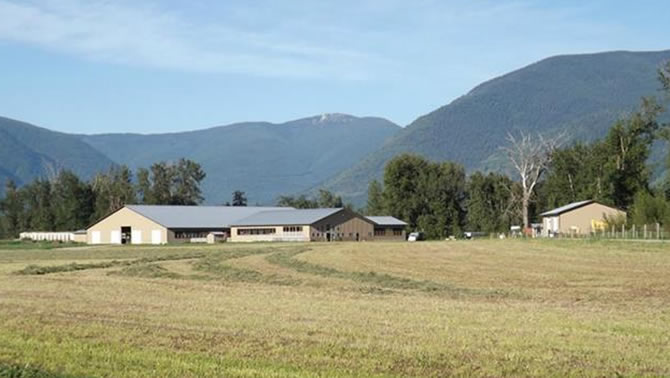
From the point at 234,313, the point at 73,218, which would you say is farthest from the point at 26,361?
the point at 73,218

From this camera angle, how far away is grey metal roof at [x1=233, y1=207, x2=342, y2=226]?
395 feet

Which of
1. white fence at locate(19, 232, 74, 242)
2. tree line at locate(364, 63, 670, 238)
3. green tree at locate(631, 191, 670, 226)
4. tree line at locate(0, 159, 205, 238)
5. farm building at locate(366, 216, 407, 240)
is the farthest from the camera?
tree line at locate(0, 159, 205, 238)

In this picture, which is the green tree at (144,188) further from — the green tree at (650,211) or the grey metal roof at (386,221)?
the green tree at (650,211)

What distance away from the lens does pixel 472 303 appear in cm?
2384

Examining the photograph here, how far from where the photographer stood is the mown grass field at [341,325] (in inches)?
541

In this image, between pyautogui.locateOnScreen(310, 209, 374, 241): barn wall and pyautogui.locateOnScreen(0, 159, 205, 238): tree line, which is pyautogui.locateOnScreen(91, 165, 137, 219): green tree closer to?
pyautogui.locateOnScreen(0, 159, 205, 238): tree line

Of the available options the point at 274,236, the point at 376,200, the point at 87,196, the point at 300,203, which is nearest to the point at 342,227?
the point at 274,236

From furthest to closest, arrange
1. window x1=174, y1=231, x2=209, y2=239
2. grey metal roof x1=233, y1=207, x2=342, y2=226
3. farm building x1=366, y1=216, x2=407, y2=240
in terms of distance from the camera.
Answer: farm building x1=366, y1=216, x2=407, y2=240
grey metal roof x1=233, y1=207, x2=342, y2=226
window x1=174, y1=231, x2=209, y2=239

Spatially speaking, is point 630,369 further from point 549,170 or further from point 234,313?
point 549,170

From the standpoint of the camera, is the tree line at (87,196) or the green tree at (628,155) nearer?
the green tree at (628,155)

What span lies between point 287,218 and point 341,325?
103961 mm

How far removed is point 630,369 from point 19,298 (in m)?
18.2

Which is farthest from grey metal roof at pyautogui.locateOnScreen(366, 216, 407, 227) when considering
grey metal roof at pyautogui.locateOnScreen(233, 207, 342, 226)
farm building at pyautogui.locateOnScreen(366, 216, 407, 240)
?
grey metal roof at pyautogui.locateOnScreen(233, 207, 342, 226)

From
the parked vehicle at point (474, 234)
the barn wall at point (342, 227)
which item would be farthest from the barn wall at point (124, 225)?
the parked vehicle at point (474, 234)
